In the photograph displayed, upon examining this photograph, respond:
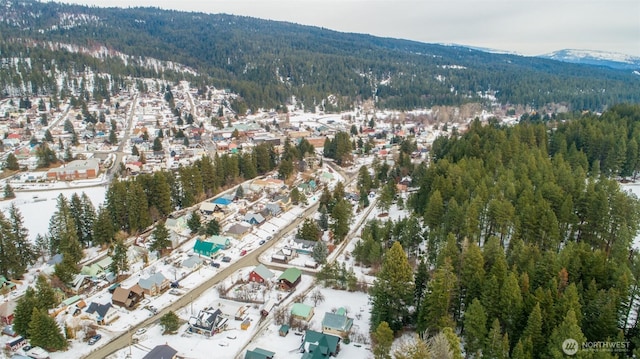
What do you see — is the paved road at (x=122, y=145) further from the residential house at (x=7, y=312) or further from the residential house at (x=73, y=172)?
the residential house at (x=7, y=312)

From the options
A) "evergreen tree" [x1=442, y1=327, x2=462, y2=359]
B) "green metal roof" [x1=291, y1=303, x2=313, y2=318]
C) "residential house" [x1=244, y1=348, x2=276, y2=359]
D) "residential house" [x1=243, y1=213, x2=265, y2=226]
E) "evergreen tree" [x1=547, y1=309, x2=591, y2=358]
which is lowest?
"residential house" [x1=244, y1=348, x2=276, y2=359]

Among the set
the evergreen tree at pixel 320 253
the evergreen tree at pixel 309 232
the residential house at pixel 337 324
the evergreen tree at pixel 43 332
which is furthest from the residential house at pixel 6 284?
the residential house at pixel 337 324

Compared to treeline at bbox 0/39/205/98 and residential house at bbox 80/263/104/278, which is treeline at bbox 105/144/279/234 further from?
treeline at bbox 0/39/205/98

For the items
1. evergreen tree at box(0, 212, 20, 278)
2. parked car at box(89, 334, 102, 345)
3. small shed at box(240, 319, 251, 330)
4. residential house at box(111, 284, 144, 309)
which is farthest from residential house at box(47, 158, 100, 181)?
small shed at box(240, 319, 251, 330)

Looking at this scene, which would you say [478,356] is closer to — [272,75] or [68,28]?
[272,75]

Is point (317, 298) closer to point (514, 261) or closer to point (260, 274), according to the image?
point (260, 274)

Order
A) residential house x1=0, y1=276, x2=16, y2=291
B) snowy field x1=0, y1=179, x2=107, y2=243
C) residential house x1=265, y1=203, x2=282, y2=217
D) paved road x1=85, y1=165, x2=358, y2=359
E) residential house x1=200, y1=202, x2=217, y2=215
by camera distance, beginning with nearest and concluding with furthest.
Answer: paved road x1=85, y1=165, x2=358, y2=359 < residential house x1=0, y1=276, x2=16, y2=291 < snowy field x1=0, y1=179, x2=107, y2=243 < residential house x1=200, y1=202, x2=217, y2=215 < residential house x1=265, y1=203, x2=282, y2=217
